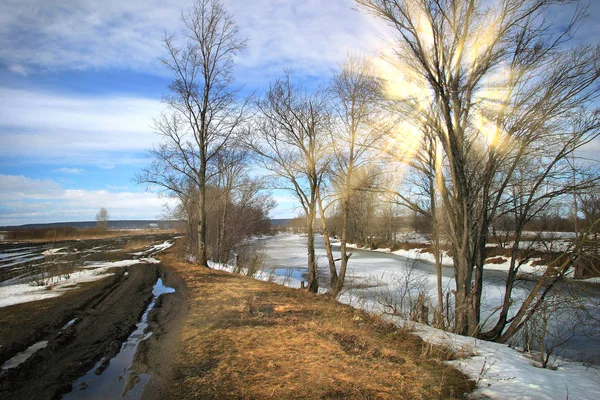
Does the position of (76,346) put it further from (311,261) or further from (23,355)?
(311,261)

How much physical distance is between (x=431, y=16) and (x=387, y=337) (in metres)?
6.10

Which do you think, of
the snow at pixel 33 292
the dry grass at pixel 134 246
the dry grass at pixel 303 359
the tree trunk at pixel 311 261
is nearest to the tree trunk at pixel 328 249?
the tree trunk at pixel 311 261

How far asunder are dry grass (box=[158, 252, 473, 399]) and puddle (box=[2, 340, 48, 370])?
2.03 metres

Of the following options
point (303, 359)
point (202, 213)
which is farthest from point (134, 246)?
point (303, 359)

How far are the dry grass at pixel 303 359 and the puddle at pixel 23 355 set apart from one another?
6.67 feet

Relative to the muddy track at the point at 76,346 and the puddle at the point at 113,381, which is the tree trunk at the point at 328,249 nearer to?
the muddy track at the point at 76,346

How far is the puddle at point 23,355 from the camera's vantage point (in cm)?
422

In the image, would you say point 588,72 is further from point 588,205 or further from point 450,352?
point 450,352

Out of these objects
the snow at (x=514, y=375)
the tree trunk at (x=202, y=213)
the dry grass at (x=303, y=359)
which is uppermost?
the tree trunk at (x=202, y=213)

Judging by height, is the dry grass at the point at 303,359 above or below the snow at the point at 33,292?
above

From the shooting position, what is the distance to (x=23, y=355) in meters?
4.58

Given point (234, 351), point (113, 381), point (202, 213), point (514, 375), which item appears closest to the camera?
point (113, 381)

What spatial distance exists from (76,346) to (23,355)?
24.4 inches

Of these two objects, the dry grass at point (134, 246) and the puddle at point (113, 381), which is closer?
the puddle at point (113, 381)
